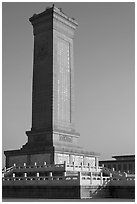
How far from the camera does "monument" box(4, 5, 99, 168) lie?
5034cm

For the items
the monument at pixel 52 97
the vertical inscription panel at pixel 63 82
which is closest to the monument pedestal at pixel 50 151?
the monument at pixel 52 97

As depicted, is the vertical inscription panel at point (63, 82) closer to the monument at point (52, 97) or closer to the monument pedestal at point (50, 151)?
the monument at point (52, 97)

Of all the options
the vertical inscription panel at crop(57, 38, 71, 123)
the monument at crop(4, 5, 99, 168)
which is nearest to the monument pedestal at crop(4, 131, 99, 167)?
the monument at crop(4, 5, 99, 168)

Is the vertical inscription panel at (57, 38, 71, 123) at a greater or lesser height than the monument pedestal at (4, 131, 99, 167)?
greater

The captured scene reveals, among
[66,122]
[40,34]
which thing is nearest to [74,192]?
[66,122]

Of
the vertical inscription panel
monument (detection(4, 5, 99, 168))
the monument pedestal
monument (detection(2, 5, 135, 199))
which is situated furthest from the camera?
the vertical inscription panel

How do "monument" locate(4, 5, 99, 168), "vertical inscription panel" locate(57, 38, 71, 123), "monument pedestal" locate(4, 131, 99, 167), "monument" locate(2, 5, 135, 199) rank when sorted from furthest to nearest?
1. "vertical inscription panel" locate(57, 38, 71, 123)
2. "monument" locate(4, 5, 99, 168)
3. "monument" locate(2, 5, 135, 199)
4. "monument pedestal" locate(4, 131, 99, 167)

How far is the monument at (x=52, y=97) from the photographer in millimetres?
50344

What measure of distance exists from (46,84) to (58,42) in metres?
7.53

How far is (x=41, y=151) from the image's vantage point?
1914 inches

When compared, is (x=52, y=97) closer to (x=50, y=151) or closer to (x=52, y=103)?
(x=52, y=103)

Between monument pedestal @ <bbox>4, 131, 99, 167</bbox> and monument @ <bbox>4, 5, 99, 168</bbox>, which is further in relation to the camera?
monument @ <bbox>4, 5, 99, 168</bbox>

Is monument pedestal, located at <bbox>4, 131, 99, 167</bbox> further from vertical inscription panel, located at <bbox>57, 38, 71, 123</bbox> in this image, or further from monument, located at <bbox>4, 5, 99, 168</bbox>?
vertical inscription panel, located at <bbox>57, 38, 71, 123</bbox>

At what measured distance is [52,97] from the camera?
2064 inches
